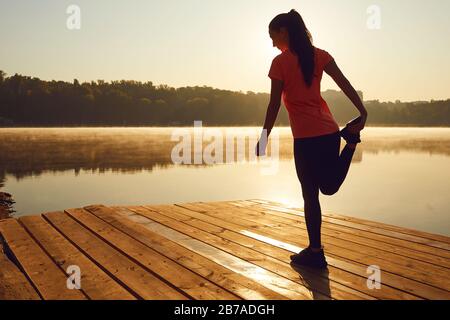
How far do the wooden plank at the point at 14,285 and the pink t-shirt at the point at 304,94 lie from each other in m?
2.33

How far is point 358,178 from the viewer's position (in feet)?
103

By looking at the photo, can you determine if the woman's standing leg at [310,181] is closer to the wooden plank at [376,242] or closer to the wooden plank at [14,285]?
the wooden plank at [376,242]

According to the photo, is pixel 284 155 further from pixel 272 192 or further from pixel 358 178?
pixel 272 192

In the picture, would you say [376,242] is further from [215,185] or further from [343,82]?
[215,185]

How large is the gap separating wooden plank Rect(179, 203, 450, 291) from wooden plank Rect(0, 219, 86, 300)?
236cm

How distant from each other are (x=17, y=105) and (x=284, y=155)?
66650mm

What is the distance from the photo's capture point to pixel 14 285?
11.1ft

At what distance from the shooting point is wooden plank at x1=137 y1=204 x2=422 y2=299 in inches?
129

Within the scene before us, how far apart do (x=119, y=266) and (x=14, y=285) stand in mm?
789

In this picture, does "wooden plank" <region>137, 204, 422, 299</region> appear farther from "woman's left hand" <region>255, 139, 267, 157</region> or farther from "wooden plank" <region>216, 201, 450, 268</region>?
"woman's left hand" <region>255, 139, 267, 157</region>

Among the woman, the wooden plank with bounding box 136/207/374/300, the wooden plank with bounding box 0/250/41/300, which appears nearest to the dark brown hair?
the woman

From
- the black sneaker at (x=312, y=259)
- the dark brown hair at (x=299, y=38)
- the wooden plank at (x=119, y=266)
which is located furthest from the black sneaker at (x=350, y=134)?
the wooden plank at (x=119, y=266)
